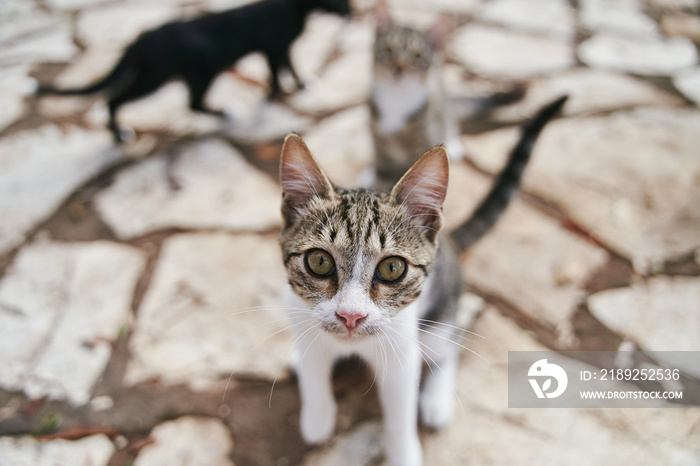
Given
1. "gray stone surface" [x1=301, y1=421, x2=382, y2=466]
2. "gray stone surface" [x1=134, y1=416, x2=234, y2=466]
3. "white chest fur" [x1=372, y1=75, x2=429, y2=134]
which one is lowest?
"gray stone surface" [x1=301, y1=421, x2=382, y2=466]

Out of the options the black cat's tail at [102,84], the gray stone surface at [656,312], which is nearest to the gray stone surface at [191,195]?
the black cat's tail at [102,84]

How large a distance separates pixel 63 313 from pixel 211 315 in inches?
24.8

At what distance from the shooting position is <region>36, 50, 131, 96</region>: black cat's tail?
265 cm

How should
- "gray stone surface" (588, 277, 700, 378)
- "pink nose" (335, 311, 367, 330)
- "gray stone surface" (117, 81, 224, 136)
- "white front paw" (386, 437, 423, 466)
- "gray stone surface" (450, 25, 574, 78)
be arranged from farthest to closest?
"gray stone surface" (450, 25, 574, 78)
"gray stone surface" (117, 81, 224, 136)
"gray stone surface" (588, 277, 700, 378)
"white front paw" (386, 437, 423, 466)
"pink nose" (335, 311, 367, 330)

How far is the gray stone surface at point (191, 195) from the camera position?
2.39m

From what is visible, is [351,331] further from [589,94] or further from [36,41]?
[36,41]

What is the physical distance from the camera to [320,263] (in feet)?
4.21

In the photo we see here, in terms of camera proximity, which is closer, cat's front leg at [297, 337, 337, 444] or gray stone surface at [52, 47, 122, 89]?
cat's front leg at [297, 337, 337, 444]

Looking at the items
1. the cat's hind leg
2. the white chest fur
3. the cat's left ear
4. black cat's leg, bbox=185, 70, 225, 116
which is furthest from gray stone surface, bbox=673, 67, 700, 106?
black cat's leg, bbox=185, 70, 225, 116

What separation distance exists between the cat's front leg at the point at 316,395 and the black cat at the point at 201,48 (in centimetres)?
200

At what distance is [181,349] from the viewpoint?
1892mm

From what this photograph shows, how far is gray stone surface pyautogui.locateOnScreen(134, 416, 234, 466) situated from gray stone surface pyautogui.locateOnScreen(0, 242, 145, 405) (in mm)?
338

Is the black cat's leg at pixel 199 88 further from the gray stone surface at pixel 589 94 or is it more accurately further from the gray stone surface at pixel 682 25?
the gray stone surface at pixel 682 25

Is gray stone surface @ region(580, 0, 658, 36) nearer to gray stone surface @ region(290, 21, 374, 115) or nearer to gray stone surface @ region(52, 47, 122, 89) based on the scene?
gray stone surface @ region(290, 21, 374, 115)
